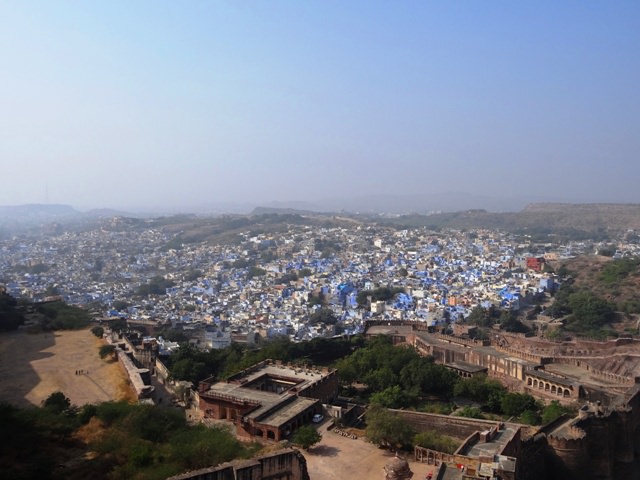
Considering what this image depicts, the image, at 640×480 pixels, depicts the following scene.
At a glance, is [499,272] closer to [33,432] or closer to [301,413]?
[301,413]

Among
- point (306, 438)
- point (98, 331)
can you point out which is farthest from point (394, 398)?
point (98, 331)

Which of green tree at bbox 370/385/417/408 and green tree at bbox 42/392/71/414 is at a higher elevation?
green tree at bbox 42/392/71/414

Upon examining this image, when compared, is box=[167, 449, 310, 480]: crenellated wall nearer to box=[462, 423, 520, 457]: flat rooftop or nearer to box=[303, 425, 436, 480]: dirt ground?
box=[303, 425, 436, 480]: dirt ground

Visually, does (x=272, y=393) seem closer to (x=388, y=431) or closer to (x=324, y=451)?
(x=324, y=451)

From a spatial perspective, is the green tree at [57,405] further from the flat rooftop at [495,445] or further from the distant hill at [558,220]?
the distant hill at [558,220]

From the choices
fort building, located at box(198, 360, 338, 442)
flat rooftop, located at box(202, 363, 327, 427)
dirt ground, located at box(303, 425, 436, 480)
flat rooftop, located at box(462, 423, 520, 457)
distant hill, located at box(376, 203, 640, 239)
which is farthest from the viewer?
distant hill, located at box(376, 203, 640, 239)

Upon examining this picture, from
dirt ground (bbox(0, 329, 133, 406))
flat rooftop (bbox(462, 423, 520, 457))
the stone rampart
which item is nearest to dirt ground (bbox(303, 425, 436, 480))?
flat rooftop (bbox(462, 423, 520, 457))

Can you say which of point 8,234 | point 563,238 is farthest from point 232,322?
point 8,234
